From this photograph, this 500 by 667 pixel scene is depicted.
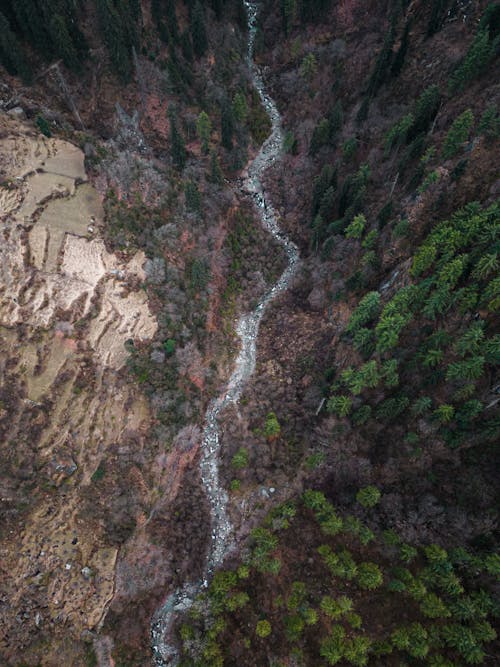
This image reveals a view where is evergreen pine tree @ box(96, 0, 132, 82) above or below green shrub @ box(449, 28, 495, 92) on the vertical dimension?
above

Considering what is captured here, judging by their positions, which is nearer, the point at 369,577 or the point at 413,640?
the point at 413,640

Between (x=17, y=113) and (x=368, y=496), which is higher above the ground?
(x=17, y=113)

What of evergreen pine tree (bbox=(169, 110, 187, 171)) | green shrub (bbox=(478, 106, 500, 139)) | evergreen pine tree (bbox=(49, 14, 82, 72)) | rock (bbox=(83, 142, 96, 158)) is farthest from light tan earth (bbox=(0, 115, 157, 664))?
green shrub (bbox=(478, 106, 500, 139))

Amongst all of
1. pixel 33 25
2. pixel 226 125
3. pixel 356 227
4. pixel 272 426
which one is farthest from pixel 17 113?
pixel 272 426

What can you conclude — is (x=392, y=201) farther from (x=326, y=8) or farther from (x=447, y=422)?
(x=326, y=8)

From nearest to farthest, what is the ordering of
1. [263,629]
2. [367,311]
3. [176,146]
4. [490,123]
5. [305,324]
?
[263,629], [490,123], [367,311], [176,146], [305,324]

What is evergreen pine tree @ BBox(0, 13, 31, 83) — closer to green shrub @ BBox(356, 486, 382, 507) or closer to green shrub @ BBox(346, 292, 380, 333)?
green shrub @ BBox(346, 292, 380, 333)

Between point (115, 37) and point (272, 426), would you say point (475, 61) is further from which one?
point (272, 426)
